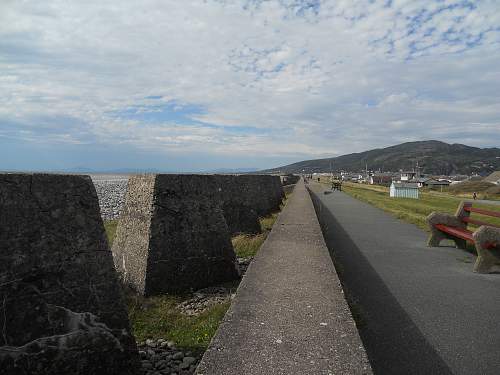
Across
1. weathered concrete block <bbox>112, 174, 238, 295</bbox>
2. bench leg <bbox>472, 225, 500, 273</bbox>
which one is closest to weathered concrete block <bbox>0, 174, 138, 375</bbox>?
weathered concrete block <bbox>112, 174, 238, 295</bbox>

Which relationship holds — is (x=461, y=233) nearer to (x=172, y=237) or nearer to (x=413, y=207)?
(x=172, y=237)

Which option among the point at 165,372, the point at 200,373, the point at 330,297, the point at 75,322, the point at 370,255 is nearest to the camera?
the point at 200,373

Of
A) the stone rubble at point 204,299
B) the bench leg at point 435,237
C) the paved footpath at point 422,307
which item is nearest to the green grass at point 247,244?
the paved footpath at point 422,307

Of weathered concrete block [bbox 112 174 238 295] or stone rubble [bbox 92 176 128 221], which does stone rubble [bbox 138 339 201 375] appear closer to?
weathered concrete block [bbox 112 174 238 295]

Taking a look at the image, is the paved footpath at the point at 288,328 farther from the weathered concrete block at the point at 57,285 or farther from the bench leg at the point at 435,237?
the bench leg at the point at 435,237

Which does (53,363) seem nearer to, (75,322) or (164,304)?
(75,322)

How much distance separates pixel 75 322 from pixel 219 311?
1857 mm

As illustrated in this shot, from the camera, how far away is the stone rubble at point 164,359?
321cm

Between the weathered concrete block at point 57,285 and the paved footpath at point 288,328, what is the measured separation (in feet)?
2.81

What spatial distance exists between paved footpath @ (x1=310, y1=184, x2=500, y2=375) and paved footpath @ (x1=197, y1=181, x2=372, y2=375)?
0.59m

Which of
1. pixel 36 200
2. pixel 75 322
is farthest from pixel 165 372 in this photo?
pixel 36 200

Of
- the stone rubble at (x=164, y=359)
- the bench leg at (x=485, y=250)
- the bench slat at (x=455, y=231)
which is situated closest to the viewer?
the stone rubble at (x=164, y=359)

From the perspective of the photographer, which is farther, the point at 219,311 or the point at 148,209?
the point at 148,209

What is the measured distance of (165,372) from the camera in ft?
10.5
